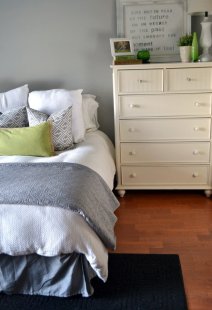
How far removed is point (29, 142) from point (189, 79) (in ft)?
4.64

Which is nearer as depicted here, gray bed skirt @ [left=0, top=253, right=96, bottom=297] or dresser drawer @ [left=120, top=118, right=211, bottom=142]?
gray bed skirt @ [left=0, top=253, right=96, bottom=297]

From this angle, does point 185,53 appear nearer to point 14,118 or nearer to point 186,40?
point 186,40

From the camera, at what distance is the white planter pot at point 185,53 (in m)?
2.79

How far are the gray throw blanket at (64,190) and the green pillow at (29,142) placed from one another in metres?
0.29

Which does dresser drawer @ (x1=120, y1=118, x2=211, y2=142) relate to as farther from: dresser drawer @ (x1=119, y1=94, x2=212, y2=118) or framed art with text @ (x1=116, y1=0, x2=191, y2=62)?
framed art with text @ (x1=116, y1=0, x2=191, y2=62)

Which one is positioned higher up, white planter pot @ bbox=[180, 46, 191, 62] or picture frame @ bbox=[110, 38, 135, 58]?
picture frame @ bbox=[110, 38, 135, 58]

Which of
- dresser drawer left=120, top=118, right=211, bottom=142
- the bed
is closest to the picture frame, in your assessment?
dresser drawer left=120, top=118, right=211, bottom=142

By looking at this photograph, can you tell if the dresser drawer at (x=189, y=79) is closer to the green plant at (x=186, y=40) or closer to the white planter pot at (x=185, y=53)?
the white planter pot at (x=185, y=53)

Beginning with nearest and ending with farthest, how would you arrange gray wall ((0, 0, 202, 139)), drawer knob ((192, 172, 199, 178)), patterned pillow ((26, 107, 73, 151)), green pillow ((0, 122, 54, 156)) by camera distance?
green pillow ((0, 122, 54, 156))
patterned pillow ((26, 107, 73, 151))
drawer knob ((192, 172, 199, 178))
gray wall ((0, 0, 202, 139))

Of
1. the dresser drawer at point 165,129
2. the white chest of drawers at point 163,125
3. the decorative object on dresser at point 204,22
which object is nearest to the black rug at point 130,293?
the white chest of drawers at point 163,125

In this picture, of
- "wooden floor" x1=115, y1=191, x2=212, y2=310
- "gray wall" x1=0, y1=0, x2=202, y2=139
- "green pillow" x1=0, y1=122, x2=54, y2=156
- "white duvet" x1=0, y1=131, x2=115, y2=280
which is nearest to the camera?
"white duvet" x1=0, y1=131, x2=115, y2=280

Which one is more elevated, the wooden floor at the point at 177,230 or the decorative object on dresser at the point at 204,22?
the decorative object on dresser at the point at 204,22

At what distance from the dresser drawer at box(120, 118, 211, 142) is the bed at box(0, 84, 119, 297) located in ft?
3.50

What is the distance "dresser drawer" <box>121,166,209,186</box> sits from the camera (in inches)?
117
